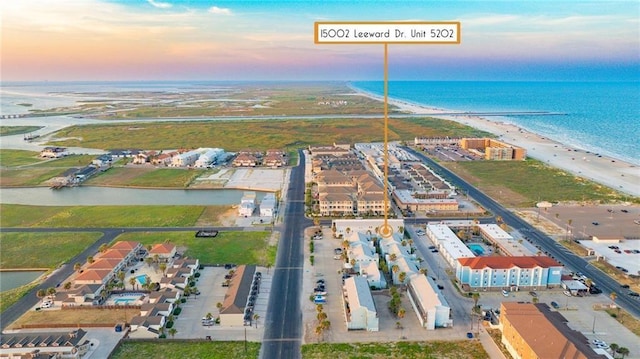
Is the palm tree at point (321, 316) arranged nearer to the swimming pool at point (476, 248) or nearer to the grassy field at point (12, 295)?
the swimming pool at point (476, 248)

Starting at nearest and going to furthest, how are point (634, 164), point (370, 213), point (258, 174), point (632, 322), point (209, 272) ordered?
1. point (632, 322)
2. point (209, 272)
3. point (370, 213)
4. point (258, 174)
5. point (634, 164)

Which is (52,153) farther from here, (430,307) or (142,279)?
(430,307)

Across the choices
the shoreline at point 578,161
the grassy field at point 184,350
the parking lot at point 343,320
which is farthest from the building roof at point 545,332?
the shoreline at point 578,161

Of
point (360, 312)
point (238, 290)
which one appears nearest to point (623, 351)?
point (360, 312)

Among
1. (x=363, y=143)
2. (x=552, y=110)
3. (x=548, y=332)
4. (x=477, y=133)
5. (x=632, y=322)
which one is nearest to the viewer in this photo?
(x=548, y=332)

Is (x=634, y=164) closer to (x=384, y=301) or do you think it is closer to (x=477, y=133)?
(x=477, y=133)

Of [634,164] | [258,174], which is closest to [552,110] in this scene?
[634,164]

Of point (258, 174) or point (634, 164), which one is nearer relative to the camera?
point (258, 174)
